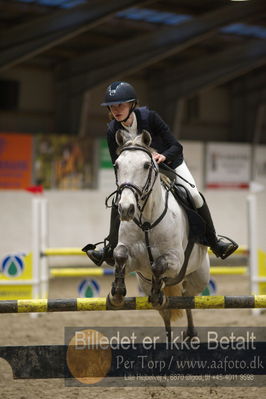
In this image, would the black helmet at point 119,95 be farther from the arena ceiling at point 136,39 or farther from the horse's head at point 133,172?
the arena ceiling at point 136,39

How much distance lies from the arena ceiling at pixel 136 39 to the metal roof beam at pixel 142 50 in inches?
0.7

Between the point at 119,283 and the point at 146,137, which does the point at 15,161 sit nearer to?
the point at 146,137

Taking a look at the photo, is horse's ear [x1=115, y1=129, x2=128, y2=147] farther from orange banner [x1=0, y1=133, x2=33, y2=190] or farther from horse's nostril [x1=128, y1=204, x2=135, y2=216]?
orange banner [x1=0, y1=133, x2=33, y2=190]

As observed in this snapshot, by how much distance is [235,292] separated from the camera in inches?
388

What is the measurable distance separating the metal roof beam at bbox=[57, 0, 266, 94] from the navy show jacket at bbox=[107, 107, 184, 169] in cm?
845

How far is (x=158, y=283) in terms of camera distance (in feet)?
12.4

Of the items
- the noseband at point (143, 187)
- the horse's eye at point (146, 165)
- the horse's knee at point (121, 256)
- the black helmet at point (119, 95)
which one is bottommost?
the horse's knee at point (121, 256)

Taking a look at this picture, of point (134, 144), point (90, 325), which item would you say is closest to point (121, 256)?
point (134, 144)

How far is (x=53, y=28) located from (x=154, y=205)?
28.9 feet

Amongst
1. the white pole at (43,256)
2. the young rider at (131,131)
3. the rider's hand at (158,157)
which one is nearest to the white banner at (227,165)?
the white pole at (43,256)

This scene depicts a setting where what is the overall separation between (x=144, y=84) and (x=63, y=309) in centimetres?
1370

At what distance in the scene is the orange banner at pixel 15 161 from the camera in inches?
496

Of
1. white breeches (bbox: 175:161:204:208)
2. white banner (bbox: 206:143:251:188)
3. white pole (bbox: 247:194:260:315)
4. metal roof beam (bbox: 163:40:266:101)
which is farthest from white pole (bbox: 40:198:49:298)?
metal roof beam (bbox: 163:40:266:101)

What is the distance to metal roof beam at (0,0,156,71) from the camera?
447 inches
